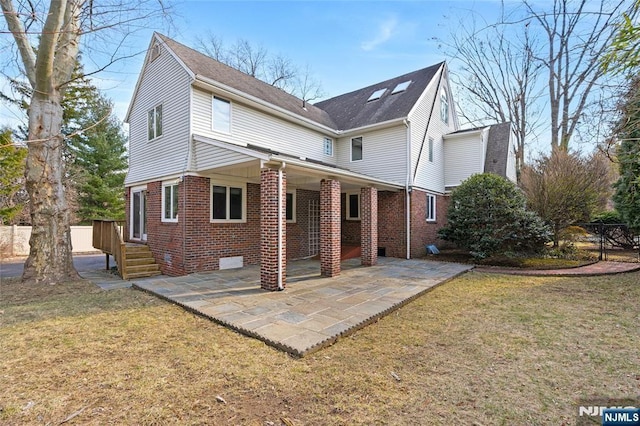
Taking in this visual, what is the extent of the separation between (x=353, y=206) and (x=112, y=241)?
9.43m

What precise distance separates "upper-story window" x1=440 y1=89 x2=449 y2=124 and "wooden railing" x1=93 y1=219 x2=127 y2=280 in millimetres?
14725

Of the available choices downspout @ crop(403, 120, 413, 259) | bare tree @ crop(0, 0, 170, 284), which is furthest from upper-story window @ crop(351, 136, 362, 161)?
bare tree @ crop(0, 0, 170, 284)

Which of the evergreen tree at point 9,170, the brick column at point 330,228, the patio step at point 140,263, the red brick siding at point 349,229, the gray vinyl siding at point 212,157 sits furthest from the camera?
the evergreen tree at point 9,170

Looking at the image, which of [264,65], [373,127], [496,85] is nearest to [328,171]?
[373,127]

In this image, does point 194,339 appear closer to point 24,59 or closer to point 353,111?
point 24,59

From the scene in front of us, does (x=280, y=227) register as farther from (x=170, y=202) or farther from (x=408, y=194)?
(x=408, y=194)

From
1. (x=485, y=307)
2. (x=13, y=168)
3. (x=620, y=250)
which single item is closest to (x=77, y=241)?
(x=13, y=168)

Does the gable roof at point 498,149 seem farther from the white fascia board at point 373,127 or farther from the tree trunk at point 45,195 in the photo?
the tree trunk at point 45,195

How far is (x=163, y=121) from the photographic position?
32.4 feet

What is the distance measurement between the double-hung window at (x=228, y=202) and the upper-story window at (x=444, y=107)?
433 inches

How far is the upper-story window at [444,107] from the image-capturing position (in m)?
15.0

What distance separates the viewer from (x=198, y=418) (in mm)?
2621

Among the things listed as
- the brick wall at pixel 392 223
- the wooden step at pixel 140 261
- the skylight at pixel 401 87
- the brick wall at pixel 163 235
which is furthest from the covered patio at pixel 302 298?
the skylight at pixel 401 87

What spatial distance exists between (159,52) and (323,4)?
5.97 metres
